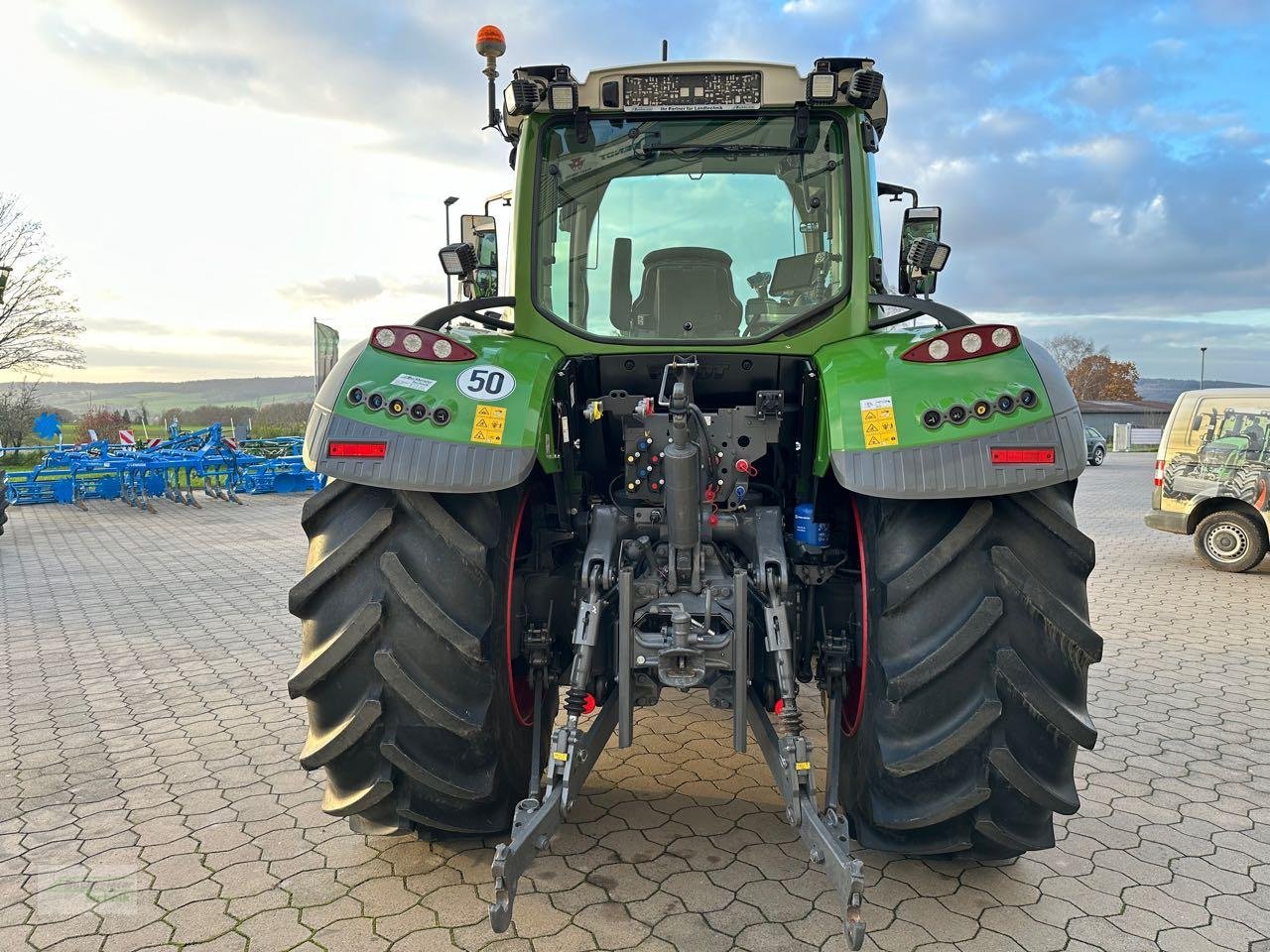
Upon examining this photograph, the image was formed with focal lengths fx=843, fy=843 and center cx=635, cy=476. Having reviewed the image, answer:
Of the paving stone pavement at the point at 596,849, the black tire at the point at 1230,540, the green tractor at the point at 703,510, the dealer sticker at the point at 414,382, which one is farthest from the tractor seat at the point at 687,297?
the black tire at the point at 1230,540

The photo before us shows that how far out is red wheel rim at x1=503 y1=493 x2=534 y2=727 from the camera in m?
2.82

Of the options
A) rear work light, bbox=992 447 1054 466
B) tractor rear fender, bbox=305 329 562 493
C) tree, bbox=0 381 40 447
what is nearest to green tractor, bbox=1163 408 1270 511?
rear work light, bbox=992 447 1054 466

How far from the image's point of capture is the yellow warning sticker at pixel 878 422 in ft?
8.25

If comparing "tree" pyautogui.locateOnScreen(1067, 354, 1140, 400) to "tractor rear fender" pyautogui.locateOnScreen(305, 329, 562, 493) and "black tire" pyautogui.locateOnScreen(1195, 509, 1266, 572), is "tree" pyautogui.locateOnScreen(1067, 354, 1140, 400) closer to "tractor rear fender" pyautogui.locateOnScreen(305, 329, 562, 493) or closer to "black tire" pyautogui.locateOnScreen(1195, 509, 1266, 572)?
"black tire" pyautogui.locateOnScreen(1195, 509, 1266, 572)

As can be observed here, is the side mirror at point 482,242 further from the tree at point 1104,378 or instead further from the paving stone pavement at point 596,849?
the tree at point 1104,378

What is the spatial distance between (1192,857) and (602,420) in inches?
108

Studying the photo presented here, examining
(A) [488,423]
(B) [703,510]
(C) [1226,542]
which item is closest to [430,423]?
(A) [488,423]

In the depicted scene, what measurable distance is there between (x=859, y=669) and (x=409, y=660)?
1524mm

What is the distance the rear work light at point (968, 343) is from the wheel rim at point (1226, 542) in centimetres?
880

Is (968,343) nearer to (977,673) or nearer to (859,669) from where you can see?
(977,673)

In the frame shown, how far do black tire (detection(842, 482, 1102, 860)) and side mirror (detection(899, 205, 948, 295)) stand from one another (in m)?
1.49

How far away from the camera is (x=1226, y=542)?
9492mm

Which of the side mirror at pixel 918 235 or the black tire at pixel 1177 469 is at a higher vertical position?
the side mirror at pixel 918 235

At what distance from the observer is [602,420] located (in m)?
3.35
